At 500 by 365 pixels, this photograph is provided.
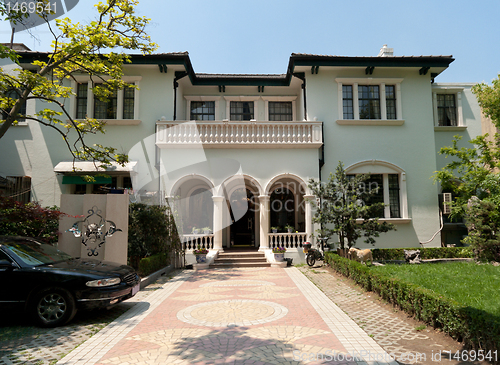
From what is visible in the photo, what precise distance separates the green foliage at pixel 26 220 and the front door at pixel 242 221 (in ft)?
32.5

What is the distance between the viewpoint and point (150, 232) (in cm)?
1391

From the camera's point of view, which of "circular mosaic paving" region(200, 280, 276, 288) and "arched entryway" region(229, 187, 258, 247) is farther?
"arched entryway" region(229, 187, 258, 247)

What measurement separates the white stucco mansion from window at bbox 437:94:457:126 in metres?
0.06

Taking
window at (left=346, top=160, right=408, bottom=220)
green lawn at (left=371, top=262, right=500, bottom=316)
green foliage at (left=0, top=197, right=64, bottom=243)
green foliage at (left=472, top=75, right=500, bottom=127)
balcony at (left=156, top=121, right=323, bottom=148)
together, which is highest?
green foliage at (left=472, top=75, right=500, bottom=127)

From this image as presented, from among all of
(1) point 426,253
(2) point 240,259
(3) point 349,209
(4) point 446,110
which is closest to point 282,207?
(2) point 240,259

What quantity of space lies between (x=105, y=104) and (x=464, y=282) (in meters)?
17.9

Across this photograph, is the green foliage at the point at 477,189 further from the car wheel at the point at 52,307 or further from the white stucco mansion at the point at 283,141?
the car wheel at the point at 52,307

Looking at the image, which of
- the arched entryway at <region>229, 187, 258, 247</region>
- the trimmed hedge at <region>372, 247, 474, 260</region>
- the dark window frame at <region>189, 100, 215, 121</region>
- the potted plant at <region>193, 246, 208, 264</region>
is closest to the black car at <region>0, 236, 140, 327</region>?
the potted plant at <region>193, 246, 208, 264</region>

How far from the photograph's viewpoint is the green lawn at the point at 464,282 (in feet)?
21.0

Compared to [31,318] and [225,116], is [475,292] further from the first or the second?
[225,116]

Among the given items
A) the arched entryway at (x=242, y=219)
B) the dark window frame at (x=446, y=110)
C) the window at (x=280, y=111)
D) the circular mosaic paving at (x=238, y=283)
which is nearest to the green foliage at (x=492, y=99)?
the dark window frame at (x=446, y=110)

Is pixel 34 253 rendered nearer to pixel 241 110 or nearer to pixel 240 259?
pixel 240 259

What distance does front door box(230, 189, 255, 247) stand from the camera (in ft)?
65.5

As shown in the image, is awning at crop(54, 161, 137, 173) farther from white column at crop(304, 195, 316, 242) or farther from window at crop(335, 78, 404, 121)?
window at crop(335, 78, 404, 121)
